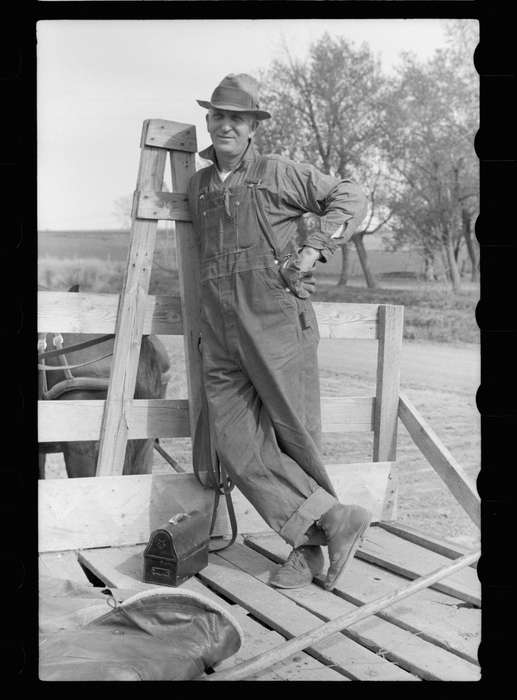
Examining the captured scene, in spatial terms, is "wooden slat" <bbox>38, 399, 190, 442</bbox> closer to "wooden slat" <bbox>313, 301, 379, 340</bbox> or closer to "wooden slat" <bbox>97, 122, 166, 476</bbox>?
"wooden slat" <bbox>97, 122, 166, 476</bbox>

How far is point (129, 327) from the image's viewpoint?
143 inches

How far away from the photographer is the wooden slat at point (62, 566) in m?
3.31

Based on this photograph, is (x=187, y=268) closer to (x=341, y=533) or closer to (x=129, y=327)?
(x=129, y=327)

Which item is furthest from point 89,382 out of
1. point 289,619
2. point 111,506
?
point 289,619

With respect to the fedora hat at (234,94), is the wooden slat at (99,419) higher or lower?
lower

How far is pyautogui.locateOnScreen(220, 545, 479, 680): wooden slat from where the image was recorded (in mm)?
2525

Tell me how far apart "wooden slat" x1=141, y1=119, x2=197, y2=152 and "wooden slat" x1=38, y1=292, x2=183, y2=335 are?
0.71 m

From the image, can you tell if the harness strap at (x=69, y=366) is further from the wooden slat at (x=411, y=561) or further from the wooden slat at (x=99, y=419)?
the wooden slat at (x=411, y=561)

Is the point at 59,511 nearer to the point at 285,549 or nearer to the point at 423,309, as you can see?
the point at 285,549

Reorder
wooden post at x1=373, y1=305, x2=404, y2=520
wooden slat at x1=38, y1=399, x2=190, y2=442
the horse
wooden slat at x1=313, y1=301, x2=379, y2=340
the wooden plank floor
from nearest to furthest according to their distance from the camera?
1. the wooden plank floor
2. wooden slat at x1=38, y1=399, x2=190, y2=442
3. wooden slat at x1=313, y1=301, x2=379, y2=340
4. wooden post at x1=373, y1=305, x2=404, y2=520
5. the horse

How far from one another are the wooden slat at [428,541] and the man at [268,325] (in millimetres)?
578

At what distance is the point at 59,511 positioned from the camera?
3488 mm

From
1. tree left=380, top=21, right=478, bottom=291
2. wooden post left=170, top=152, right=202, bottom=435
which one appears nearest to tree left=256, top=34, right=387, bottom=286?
tree left=380, top=21, right=478, bottom=291

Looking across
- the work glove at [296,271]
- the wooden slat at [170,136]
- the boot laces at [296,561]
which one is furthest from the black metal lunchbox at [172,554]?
the wooden slat at [170,136]
